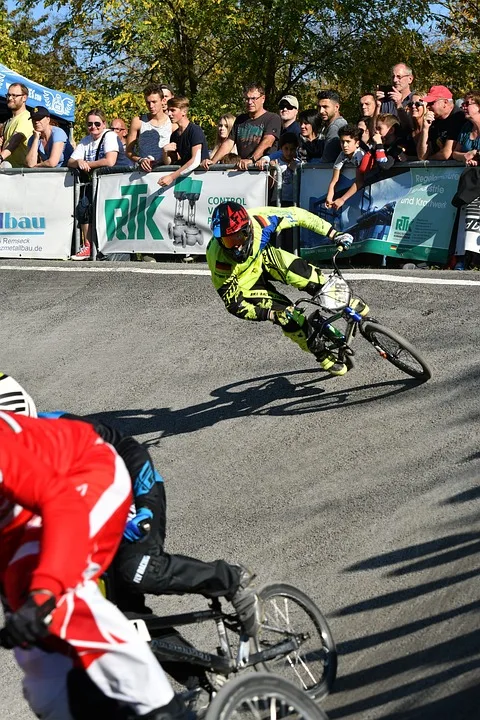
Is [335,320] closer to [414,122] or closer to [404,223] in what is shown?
[404,223]

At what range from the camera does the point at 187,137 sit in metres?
12.6

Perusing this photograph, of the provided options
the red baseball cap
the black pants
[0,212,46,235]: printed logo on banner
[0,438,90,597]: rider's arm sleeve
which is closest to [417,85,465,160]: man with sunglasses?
the red baseball cap

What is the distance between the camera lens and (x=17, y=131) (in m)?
14.1

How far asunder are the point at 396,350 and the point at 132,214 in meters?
5.60

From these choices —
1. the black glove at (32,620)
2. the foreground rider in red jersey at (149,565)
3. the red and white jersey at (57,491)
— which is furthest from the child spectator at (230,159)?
the black glove at (32,620)

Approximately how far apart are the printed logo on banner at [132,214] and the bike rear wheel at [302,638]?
344 inches

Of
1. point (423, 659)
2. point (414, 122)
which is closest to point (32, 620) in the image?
point (423, 659)

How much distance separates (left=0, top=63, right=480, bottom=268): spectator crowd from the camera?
1124 centimetres

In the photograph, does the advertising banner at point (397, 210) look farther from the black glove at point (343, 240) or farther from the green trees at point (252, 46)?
the green trees at point (252, 46)

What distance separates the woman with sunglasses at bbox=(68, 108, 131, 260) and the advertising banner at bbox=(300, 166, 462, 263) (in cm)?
293

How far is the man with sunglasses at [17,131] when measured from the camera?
46.2ft

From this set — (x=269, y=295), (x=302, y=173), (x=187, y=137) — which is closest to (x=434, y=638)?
(x=269, y=295)

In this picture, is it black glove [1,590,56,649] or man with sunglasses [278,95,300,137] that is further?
man with sunglasses [278,95,300,137]

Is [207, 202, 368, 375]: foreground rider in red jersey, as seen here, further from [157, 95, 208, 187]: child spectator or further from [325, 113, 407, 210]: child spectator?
[157, 95, 208, 187]: child spectator
